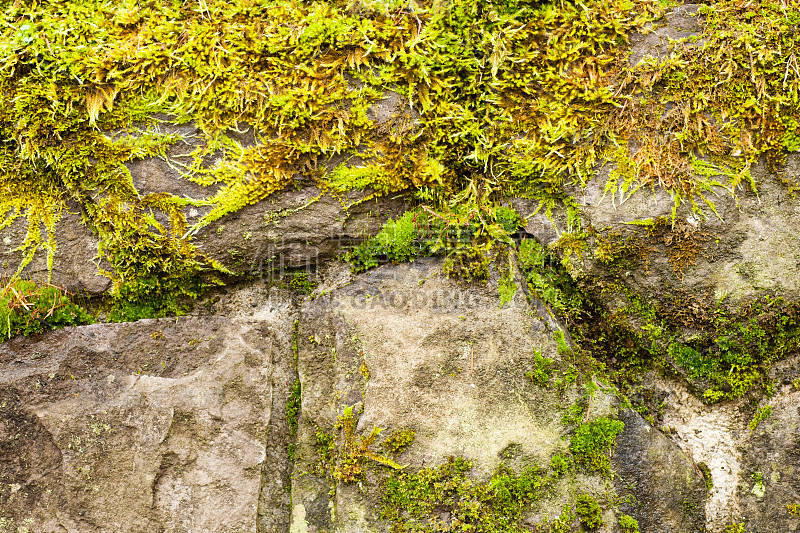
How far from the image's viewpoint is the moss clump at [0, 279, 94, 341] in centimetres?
241

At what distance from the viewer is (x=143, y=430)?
2.38 m

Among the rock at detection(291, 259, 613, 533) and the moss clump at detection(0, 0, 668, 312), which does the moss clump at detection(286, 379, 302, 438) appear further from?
the moss clump at detection(0, 0, 668, 312)

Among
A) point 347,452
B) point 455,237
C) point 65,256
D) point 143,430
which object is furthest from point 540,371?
point 65,256

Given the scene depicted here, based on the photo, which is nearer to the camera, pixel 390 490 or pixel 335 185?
pixel 390 490

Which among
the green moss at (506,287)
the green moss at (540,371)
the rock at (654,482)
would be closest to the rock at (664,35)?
the green moss at (506,287)

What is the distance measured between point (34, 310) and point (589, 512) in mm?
2731

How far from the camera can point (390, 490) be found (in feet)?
7.59

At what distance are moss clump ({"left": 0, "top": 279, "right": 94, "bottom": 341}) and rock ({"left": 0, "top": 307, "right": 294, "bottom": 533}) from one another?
0.22 ft

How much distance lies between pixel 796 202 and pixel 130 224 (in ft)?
10.4

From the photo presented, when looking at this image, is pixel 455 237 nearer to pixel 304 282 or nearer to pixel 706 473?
pixel 304 282

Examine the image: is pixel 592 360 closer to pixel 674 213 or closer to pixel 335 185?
pixel 674 213

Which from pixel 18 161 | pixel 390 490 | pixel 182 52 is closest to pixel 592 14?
pixel 182 52

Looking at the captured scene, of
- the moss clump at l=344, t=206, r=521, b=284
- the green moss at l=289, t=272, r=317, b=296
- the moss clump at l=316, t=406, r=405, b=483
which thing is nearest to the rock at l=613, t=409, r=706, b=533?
the moss clump at l=344, t=206, r=521, b=284

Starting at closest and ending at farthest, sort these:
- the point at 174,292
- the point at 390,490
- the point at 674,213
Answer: the point at 390,490, the point at 674,213, the point at 174,292
